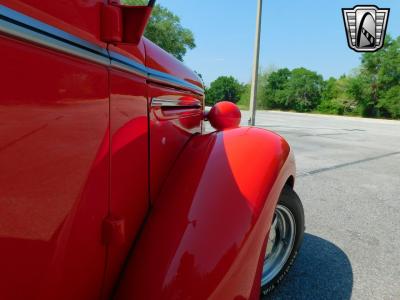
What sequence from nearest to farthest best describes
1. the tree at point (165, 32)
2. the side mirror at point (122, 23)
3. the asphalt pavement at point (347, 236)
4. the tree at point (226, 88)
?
1. the side mirror at point (122, 23)
2. the asphalt pavement at point (347, 236)
3. the tree at point (165, 32)
4. the tree at point (226, 88)

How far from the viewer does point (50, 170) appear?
90cm

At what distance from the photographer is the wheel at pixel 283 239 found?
2.01 metres

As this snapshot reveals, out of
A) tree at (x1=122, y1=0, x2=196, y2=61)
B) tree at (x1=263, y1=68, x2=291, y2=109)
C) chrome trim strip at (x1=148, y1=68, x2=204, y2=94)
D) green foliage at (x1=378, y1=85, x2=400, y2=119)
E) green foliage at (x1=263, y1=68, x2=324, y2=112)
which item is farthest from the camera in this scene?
tree at (x1=263, y1=68, x2=291, y2=109)

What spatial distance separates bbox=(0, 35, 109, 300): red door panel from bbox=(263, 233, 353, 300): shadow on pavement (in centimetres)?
137

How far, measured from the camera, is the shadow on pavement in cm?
207

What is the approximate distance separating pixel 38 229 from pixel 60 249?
115mm

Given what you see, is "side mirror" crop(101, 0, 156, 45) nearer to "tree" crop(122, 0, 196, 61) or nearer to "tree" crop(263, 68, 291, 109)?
"tree" crop(122, 0, 196, 61)

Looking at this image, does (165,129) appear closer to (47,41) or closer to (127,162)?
(127,162)

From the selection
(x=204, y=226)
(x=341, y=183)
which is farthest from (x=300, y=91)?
(x=204, y=226)

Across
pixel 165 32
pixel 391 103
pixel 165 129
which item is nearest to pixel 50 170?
pixel 165 129

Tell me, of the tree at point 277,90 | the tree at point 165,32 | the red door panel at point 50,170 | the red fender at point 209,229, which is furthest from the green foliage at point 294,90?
the red door panel at point 50,170

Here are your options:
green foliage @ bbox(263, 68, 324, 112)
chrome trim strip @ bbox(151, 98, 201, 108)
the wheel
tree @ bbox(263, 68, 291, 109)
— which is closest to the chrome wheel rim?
the wheel

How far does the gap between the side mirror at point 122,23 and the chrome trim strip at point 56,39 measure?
6 cm

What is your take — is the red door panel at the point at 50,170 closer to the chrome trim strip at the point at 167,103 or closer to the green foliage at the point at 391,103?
the chrome trim strip at the point at 167,103
